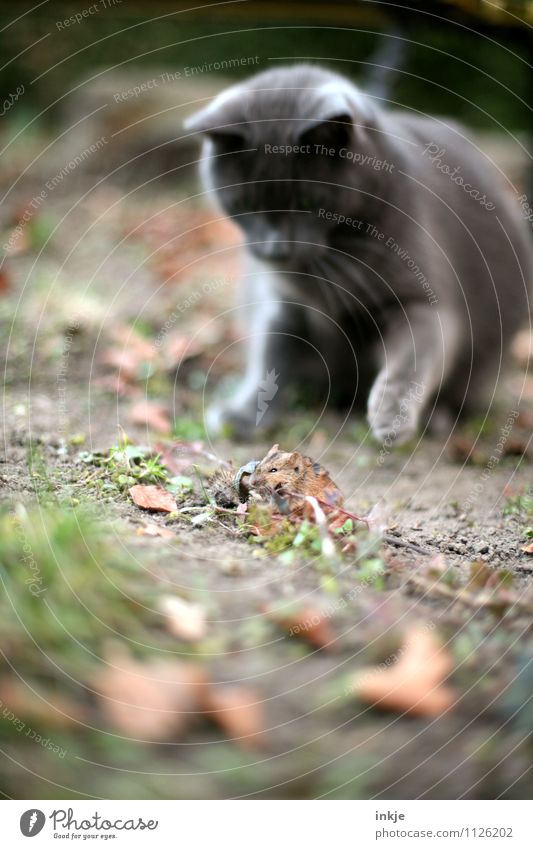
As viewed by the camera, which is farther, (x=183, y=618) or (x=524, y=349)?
(x=524, y=349)

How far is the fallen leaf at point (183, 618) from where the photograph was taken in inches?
44.1

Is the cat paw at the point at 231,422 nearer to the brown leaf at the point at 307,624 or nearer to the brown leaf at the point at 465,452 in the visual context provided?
the brown leaf at the point at 465,452

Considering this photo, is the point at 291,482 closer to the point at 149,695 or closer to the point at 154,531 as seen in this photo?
the point at 154,531

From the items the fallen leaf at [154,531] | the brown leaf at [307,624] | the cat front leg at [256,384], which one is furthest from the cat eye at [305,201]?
the brown leaf at [307,624]

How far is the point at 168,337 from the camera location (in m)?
2.69

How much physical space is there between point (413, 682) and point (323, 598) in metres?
0.19

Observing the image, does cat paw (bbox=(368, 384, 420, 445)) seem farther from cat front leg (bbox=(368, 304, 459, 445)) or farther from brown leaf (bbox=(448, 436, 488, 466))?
brown leaf (bbox=(448, 436, 488, 466))

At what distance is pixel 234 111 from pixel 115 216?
172 cm

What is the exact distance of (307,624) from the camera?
116 cm

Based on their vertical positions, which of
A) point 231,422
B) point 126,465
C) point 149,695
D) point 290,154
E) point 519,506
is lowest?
point 149,695

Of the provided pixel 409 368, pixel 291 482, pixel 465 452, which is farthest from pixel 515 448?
pixel 291 482

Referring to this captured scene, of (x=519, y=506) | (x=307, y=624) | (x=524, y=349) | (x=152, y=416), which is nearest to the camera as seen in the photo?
(x=307, y=624)

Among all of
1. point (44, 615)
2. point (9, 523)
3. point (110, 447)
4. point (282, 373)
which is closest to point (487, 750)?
point (44, 615)
